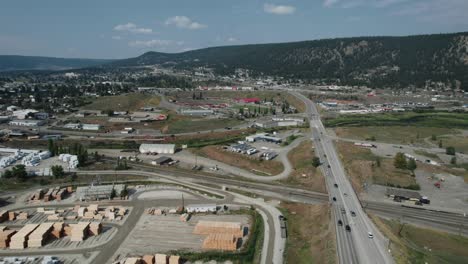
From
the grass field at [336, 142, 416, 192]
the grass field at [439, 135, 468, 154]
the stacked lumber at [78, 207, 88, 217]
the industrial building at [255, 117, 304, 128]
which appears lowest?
the stacked lumber at [78, 207, 88, 217]

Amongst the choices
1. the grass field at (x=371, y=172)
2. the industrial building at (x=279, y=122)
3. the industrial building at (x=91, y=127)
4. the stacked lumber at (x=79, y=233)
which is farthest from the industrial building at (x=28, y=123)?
the grass field at (x=371, y=172)

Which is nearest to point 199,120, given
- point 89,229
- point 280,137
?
point 280,137

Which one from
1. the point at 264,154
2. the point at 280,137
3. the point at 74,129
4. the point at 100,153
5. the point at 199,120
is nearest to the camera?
the point at 264,154

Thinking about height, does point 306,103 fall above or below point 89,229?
above

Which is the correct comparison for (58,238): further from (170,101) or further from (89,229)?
(170,101)

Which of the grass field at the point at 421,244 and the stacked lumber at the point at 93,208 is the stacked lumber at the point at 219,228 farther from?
the grass field at the point at 421,244

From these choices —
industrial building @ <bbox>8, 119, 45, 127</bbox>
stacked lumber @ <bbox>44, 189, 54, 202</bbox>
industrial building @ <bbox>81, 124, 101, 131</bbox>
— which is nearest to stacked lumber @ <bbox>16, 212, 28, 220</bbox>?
stacked lumber @ <bbox>44, 189, 54, 202</bbox>

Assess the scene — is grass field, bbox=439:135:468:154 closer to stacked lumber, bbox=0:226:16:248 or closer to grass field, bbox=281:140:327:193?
grass field, bbox=281:140:327:193
